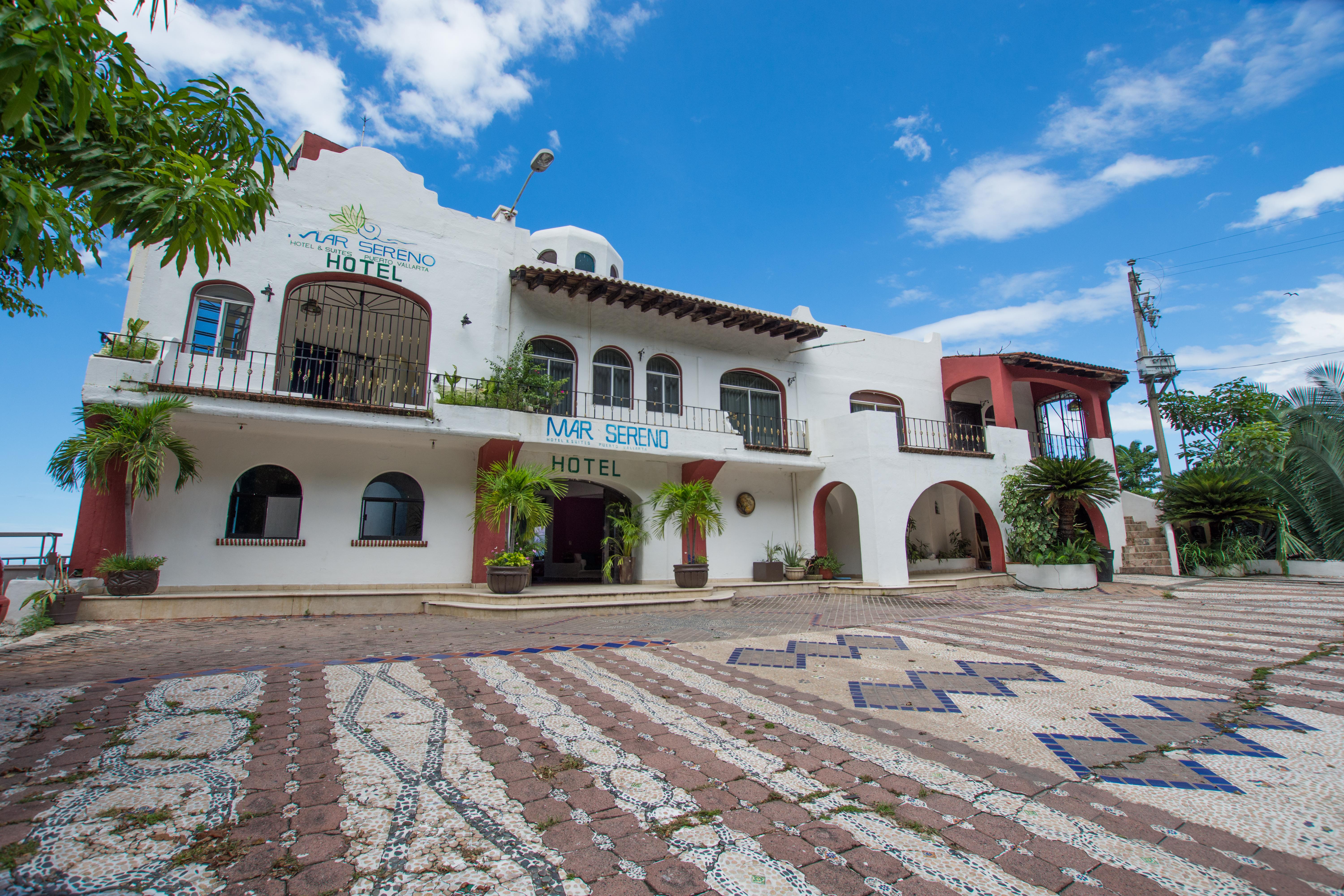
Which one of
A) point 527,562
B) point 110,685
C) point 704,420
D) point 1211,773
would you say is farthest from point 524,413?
point 1211,773

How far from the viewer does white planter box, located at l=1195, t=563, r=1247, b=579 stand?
42.9 ft

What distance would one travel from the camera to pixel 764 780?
2734 mm

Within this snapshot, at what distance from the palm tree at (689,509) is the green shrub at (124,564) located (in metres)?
7.90

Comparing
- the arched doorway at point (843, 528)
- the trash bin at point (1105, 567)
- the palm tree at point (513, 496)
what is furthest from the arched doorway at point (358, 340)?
the trash bin at point (1105, 567)

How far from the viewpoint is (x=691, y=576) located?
11.2m

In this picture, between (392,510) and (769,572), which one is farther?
(769,572)

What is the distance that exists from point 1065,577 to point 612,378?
1032 cm

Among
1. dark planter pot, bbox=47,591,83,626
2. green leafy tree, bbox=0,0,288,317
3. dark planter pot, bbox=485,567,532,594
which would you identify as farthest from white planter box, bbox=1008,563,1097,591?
dark planter pot, bbox=47,591,83,626

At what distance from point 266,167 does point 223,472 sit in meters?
8.55

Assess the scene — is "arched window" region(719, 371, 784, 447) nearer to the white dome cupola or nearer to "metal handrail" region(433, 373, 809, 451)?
"metal handrail" region(433, 373, 809, 451)

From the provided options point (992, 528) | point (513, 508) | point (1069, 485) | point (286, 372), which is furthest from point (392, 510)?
point (1069, 485)

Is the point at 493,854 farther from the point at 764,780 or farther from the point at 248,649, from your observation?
the point at 248,649

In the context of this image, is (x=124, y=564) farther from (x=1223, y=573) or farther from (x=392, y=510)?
(x=1223, y=573)

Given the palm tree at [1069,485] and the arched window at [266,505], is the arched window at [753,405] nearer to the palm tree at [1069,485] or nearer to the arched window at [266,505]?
the palm tree at [1069,485]
